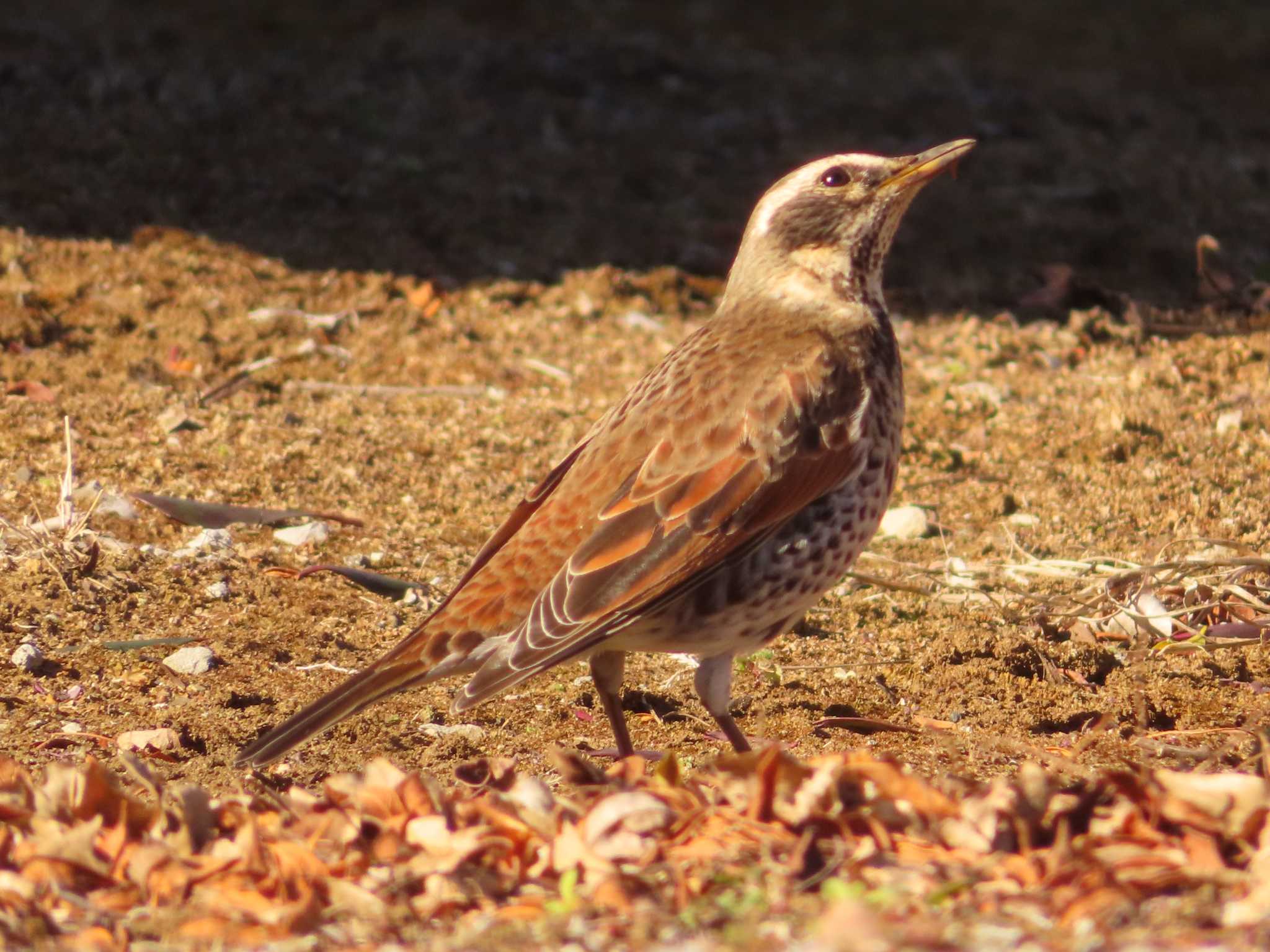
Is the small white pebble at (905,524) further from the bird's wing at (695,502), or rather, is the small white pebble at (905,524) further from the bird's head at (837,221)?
the bird's wing at (695,502)

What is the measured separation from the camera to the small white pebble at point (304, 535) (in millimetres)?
6078

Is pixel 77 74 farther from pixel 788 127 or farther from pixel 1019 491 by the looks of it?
pixel 1019 491

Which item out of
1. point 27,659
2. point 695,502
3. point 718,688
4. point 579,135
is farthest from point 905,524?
point 579,135

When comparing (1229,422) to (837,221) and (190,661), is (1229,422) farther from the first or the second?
(190,661)

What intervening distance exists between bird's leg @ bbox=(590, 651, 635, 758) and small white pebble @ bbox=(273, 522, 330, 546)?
62.9 inches

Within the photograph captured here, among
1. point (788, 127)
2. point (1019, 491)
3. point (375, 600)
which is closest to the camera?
point (375, 600)

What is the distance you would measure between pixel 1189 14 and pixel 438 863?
47.6ft

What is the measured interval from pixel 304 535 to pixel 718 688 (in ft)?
6.55

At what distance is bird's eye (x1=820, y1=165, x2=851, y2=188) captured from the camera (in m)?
5.32

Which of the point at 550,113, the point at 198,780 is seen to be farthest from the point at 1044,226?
the point at 198,780

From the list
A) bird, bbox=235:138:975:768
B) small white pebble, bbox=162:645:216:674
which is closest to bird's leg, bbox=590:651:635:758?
bird, bbox=235:138:975:768

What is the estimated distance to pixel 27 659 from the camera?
5125 millimetres

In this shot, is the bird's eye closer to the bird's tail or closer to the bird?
the bird

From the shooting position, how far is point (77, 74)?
10.6 metres
